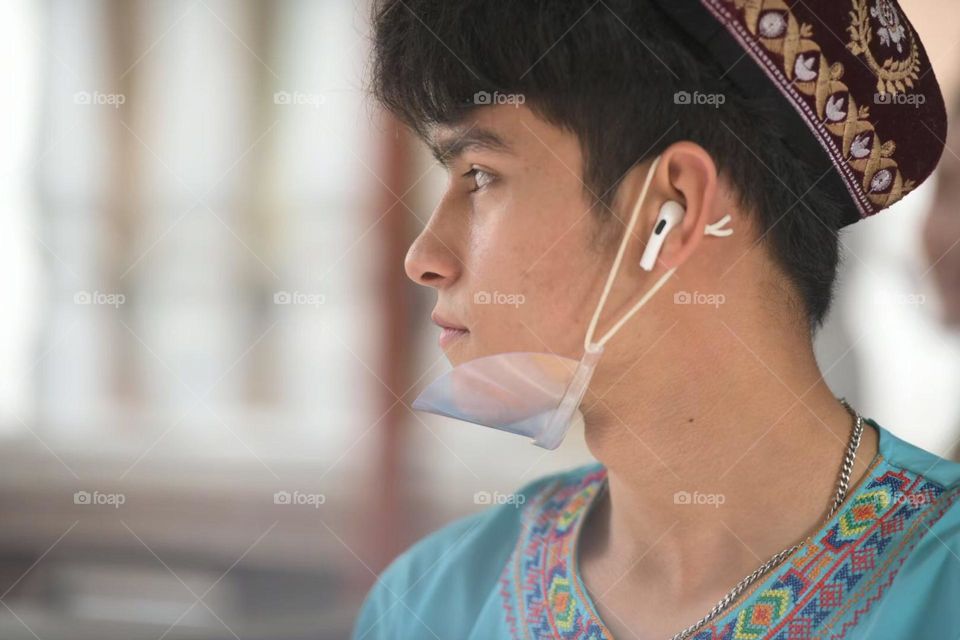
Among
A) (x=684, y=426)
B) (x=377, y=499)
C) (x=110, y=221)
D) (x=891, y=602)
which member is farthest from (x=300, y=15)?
(x=891, y=602)

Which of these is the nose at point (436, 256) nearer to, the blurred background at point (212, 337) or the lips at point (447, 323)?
the lips at point (447, 323)

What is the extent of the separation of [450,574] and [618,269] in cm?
50

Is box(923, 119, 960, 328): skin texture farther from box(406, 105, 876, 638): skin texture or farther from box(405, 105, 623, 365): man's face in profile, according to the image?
box(405, 105, 623, 365): man's face in profile

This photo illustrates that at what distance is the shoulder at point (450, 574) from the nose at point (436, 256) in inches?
15.7

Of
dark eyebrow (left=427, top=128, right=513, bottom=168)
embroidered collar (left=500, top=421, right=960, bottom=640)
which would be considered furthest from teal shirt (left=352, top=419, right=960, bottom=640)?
dark eyebrow (left=427, top=128, right=513, bottom=168)

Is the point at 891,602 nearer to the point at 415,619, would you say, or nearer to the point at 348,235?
the point at 415,619

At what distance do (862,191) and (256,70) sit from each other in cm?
167

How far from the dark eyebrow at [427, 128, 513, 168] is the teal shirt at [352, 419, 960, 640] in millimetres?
505

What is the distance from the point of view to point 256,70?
2.28m

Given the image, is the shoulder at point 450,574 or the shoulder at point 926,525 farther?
the shoulder at point 450,574

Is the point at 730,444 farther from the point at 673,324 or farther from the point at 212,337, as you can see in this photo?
the point at 212,337

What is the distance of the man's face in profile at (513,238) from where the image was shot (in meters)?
0.99

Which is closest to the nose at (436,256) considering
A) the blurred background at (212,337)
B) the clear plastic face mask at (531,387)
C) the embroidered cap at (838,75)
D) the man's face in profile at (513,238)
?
the man's face in profile at (513,238)

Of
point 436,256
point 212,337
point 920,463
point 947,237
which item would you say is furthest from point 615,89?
point 212,337
